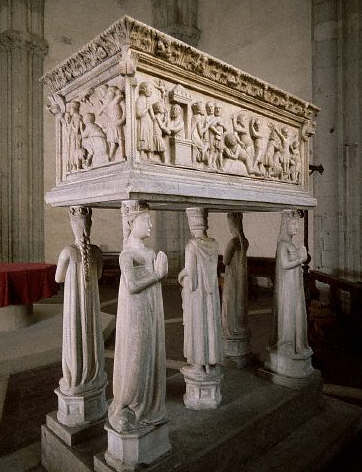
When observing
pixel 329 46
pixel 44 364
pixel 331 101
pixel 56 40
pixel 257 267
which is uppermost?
pixel 56 40

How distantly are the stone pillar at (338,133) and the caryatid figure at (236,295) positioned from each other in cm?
414

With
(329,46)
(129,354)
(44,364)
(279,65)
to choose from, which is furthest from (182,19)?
(129,354)

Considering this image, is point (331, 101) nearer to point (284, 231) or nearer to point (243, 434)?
point (284, 231)

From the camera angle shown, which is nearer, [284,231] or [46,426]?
[46,426]

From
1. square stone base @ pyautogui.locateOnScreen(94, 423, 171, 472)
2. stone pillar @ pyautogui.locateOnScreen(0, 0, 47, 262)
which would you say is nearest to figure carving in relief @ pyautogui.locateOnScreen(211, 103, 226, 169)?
square stone base @ pyautogui.locateOnScreen(94, 423, 171, 472)

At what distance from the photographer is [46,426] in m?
3.03

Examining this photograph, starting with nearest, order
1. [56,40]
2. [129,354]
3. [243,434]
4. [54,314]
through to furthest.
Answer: [129,354] < [243,434] < [54,314] < [56,40]

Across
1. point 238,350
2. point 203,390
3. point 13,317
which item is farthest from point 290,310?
point 13,317

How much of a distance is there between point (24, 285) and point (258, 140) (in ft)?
14.9

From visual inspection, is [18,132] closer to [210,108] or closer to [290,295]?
[210,108]

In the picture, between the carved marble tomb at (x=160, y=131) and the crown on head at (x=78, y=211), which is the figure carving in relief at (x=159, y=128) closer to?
the carved marble tomb at (x=160, y=131)

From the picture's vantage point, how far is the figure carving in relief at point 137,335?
2.37 meters

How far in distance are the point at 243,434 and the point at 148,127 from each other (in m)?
2.42

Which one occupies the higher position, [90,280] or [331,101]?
[331,101]
